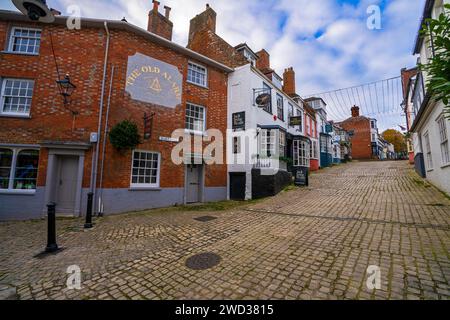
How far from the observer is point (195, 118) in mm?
12227

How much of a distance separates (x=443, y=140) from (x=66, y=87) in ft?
53.9

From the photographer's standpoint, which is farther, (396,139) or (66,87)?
(396,139)

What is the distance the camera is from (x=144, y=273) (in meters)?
3.64

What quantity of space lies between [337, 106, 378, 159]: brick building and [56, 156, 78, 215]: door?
143 feet

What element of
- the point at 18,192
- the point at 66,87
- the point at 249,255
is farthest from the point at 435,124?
the point at 18,192

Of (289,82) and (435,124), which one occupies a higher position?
(289,82)

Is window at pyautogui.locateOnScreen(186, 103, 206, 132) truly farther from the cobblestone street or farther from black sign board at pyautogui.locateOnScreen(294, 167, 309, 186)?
black sign board at pyautogui.locateOnScreen(294, 167, 309, 186)

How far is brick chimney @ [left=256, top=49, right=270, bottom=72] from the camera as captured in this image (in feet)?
60.5

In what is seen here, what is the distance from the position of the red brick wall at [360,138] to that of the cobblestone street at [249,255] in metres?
37.7

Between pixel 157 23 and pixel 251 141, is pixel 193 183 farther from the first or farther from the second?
pixel 157 23

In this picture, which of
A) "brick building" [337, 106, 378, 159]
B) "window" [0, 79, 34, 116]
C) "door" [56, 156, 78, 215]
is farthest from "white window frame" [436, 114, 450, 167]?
"brick building" [337, 106, 378, 159]

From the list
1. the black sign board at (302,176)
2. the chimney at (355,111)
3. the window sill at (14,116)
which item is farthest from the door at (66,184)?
the chimney at (355,111)

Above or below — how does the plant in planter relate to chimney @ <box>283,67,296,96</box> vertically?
below

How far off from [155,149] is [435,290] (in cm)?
1030
